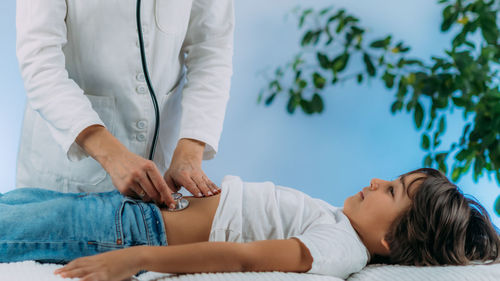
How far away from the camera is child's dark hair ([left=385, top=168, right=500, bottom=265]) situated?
3.66 feet

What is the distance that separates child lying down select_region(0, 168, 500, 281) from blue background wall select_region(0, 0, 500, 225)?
143cm

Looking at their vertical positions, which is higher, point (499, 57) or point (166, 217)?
point (499, 57)

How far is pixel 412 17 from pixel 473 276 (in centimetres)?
194

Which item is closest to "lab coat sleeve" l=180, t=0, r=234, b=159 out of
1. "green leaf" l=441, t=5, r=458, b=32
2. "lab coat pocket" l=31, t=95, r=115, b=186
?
"lab coat pocket" l=31, t=95, r=115, b=186

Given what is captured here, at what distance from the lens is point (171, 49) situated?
1269 mm

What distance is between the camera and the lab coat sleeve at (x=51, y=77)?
3.38 ft

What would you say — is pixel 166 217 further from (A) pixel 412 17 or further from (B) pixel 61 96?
(A) pixel 412 17

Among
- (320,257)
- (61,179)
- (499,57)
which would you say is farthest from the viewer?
(499,57)

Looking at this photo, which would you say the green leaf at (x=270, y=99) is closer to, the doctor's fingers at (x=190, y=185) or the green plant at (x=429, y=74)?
the green plant at (x=429, y=74)

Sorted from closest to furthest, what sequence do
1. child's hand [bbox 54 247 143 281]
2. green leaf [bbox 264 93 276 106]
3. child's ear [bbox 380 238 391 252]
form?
child's hand [bbox 54 247 143 281] → child's ear [bbox 380 238 391 252] → green leaf [bbox 264 93 276 106]

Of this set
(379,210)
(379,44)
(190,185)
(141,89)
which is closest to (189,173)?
(190,185)

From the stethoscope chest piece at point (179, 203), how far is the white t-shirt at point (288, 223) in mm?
80

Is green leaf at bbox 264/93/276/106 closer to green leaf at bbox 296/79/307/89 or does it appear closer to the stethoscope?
green leaf at bbox 296/79/307/89

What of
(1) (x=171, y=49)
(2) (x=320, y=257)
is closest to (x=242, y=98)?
(1) (x=171, y=49)
